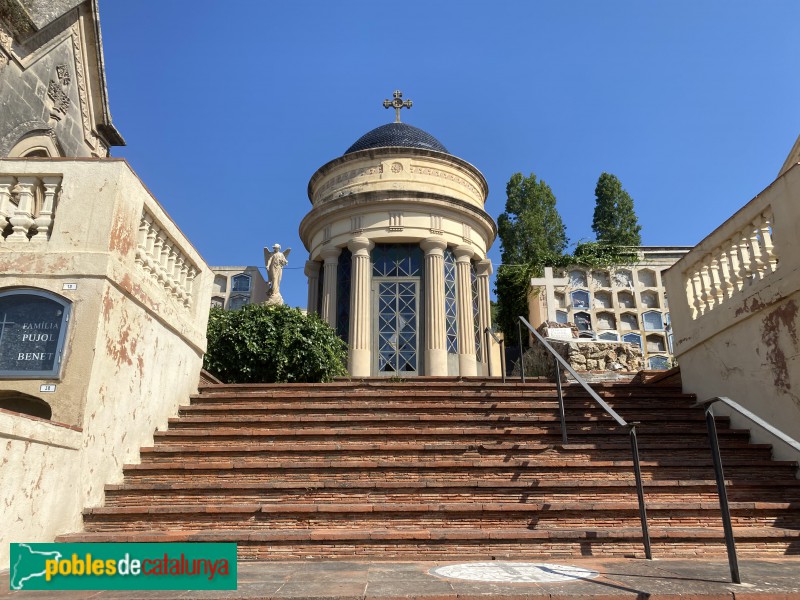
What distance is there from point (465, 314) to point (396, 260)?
247cm

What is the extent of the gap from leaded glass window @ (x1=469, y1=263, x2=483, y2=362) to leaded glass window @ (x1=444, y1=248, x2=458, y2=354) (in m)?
0.71

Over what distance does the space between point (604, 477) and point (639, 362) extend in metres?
6.21

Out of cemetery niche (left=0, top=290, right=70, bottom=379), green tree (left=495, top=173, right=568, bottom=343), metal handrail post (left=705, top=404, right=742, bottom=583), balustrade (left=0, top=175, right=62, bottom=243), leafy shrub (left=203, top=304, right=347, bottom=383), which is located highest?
green tree (left=495, top=173, right=568, bottom=343)

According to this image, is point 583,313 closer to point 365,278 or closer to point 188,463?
point 365,278

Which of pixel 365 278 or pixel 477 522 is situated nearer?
pixel 477 522

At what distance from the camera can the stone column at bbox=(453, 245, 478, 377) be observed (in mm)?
15094

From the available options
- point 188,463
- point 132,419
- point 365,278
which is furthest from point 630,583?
point 365,278

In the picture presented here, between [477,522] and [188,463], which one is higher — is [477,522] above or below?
below

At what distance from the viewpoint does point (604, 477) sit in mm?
Answer: 5461

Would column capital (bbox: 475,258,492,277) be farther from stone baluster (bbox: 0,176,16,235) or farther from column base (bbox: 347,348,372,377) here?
stone baluster (bbox: 0,176,16,235)

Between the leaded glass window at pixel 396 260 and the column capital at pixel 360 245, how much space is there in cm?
35

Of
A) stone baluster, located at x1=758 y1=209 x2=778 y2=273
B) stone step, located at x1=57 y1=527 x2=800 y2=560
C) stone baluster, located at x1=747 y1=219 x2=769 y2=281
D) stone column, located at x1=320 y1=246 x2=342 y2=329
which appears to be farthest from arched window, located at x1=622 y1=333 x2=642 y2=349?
stone step, located at x1=57 y1=527 x2=800 y2=560

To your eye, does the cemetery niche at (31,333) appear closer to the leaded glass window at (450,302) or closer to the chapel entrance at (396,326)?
the chapel entrance at (396,326)

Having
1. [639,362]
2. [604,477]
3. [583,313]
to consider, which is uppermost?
[583,313]
